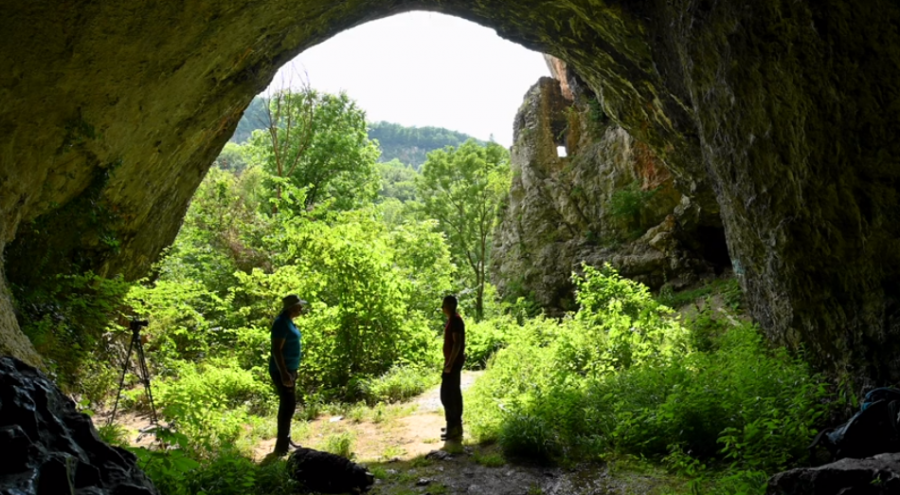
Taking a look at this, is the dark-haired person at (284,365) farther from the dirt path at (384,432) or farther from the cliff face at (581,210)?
the cliff face at (581,210)

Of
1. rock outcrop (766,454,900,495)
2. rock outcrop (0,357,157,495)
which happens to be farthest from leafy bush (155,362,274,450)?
rock outcrop (766,454,900,495)

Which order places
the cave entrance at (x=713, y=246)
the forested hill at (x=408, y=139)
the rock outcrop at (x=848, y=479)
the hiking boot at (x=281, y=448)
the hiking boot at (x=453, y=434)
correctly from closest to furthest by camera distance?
the rock outcrop at (x=848, y=479) → the hiking boot at (x=281, y=448) → the hiking boot at (x=453, y=434) → the cave entrance at (x=713, y=246) → the forested hill at (x=408, y=139)

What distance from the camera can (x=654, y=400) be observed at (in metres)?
5.95

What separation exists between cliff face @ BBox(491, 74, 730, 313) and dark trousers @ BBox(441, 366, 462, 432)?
34.7 ft

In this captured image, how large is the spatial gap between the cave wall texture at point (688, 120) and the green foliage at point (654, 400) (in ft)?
2.19

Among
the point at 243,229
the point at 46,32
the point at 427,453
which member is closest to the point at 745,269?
the point at 427,453

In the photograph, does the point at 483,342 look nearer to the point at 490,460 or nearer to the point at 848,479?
the point at 490,460

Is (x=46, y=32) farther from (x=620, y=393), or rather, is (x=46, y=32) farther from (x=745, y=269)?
(x=745, y=269)

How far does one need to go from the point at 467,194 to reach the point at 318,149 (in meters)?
8.06

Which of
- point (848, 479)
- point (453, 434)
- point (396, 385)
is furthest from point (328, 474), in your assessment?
point (396, 385)

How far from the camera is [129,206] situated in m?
7.84

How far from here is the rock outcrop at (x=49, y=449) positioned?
245 centimetres

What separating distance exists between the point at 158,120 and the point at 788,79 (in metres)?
7.19

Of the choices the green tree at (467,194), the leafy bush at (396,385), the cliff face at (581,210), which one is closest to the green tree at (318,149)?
the green tree at (467,194)
